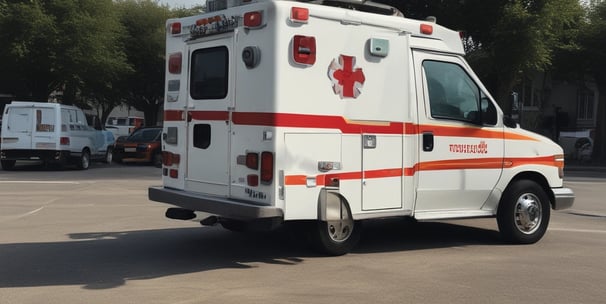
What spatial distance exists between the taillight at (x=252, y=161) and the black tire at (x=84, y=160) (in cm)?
1639

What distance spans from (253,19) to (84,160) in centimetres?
1686

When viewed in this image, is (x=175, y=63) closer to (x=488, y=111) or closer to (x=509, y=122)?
(x=488, y=111)

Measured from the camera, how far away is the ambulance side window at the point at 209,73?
7273 mm

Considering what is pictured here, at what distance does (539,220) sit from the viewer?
28.6 feet

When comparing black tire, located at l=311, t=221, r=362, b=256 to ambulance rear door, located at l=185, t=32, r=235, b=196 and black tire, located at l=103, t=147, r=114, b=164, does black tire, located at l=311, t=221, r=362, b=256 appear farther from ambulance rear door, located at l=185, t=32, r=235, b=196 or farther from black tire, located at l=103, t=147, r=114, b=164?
black tire, located at l=103, t=147, r=114, b=164

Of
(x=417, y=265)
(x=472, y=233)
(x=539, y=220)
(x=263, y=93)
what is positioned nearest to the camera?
(x=263, y=93)

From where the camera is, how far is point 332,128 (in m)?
7.01

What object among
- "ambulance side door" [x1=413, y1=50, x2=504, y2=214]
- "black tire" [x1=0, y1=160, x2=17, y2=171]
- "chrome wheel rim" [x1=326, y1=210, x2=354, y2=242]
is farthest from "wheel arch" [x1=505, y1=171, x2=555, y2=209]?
"black tire" [x1=0, y1=160, x2=17, y2=171]

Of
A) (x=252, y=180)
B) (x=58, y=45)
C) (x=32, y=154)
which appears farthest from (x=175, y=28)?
(x=58, y=45)

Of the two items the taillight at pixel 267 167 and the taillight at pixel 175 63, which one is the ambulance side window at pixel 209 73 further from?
the taillight at pixel 267 167

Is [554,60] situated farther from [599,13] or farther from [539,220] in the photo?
[539,220]

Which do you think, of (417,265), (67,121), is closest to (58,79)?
(67,121)

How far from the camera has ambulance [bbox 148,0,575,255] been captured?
6.71 metres

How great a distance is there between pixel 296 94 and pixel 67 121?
16.0 m
